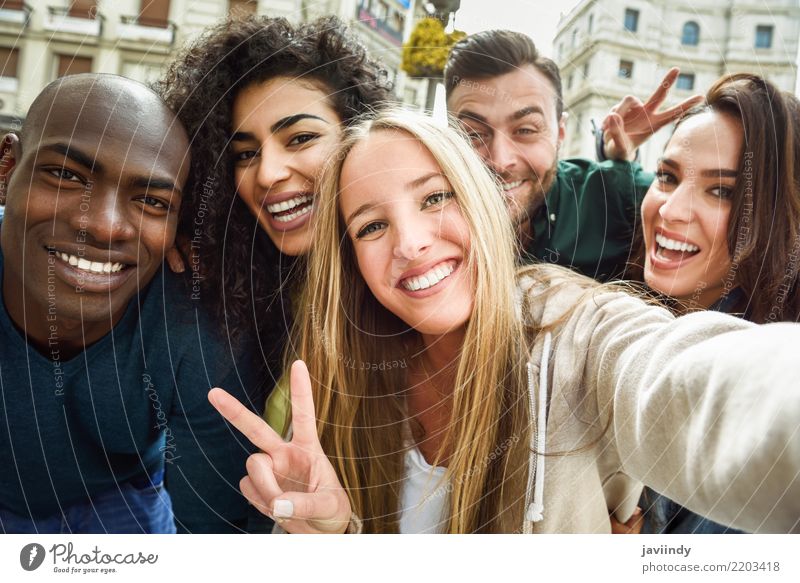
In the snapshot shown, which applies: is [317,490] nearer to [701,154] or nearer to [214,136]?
[214,136]

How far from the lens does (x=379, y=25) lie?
636 mm

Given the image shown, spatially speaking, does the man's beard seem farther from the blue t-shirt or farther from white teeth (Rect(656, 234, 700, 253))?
the blue t-shirt

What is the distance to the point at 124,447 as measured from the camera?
0.67m

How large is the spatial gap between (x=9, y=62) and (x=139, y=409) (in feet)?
1.22

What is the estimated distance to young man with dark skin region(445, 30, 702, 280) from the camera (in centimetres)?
63

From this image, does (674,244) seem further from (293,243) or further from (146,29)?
(146,29)

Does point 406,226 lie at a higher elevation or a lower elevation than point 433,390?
higher

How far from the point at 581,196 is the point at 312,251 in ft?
0.94

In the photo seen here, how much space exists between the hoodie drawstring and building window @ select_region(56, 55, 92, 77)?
523mm

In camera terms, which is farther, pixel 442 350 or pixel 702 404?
pixel 442 350

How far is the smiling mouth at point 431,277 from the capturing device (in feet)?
2.01

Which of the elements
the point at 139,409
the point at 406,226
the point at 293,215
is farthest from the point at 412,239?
the point at 139,409

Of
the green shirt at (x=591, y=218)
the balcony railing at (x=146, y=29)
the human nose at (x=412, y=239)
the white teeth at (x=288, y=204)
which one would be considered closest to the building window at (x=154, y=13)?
the balcony railing at (x=146, y=29)

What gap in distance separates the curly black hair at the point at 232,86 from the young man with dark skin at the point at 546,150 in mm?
97
